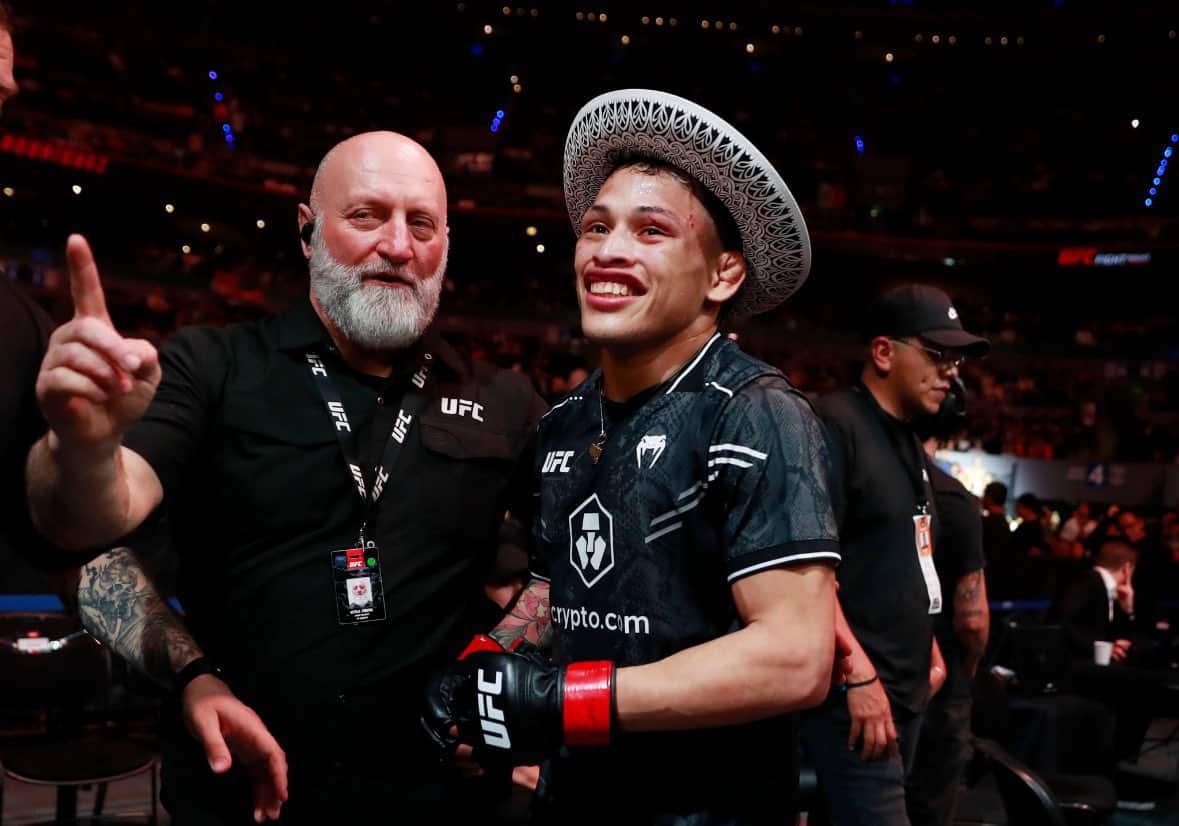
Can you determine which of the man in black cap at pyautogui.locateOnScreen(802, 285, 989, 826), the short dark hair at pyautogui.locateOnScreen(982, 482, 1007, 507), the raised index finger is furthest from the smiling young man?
the short dark hair at pyautogui.locateOnScreen(982, 482, 1007, 507)

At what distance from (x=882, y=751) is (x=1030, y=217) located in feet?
72.9

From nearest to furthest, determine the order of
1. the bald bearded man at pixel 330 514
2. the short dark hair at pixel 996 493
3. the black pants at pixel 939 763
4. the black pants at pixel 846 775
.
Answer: the bald bearded man at pixel 330 514 → the black pants at pixel 846 775 → the black pants at pixel 939 763 → the short dark hair at pixel 996 493

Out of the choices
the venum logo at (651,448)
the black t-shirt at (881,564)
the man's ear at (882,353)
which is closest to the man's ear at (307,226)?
the venum logo at (651,448)

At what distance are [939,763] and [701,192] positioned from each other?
2852mm

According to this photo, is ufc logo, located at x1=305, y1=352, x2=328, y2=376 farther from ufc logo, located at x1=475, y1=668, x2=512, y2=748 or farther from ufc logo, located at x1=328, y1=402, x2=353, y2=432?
ufc logo, located at x1=475, y1=668, x2=512, y2=748

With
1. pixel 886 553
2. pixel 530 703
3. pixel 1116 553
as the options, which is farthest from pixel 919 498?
pixel 1116 553

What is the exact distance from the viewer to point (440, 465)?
7.36ft

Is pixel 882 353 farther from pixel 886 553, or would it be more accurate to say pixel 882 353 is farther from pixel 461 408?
pixel 461 408

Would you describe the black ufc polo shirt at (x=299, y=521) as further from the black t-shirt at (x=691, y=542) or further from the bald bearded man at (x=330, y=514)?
the black t-shirt at (x=691, y=542)

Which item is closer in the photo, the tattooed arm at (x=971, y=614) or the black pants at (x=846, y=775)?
the black pants at (x=846, y=775)

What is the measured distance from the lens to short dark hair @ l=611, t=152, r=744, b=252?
6.11 feet

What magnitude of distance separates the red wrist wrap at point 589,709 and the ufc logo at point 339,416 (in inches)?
33.9

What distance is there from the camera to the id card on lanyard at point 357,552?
2088 mm

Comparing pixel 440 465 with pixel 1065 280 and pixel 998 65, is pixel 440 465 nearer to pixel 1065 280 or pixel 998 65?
pixel 1065 280
